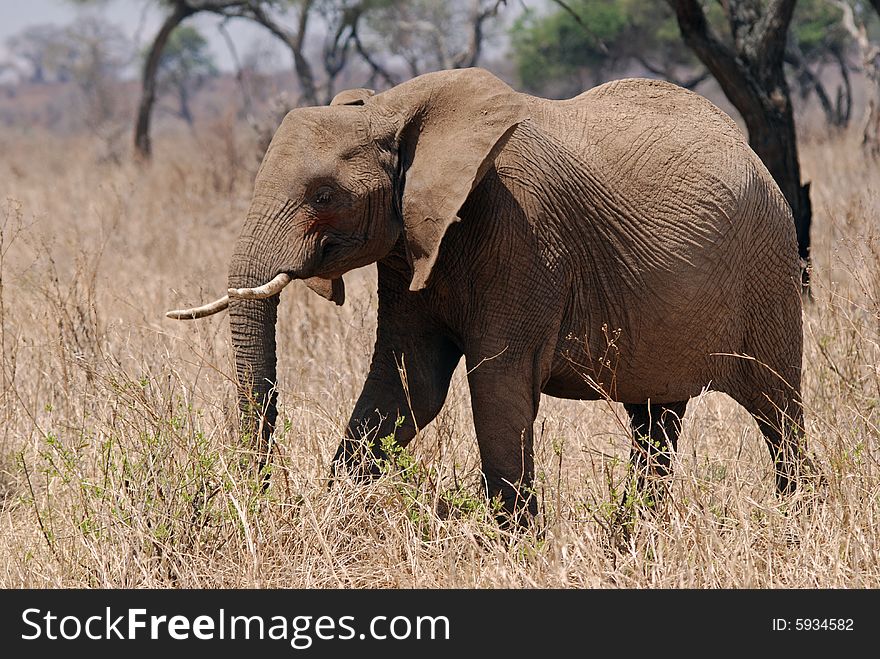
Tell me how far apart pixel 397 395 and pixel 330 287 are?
0.46 meters

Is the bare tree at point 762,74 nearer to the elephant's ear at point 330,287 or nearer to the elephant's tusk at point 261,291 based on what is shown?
the elephant's ear at point 330,287

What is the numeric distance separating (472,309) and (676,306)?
75cm

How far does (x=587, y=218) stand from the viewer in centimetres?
413

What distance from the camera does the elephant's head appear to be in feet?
12.3

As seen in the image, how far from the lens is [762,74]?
299 inches

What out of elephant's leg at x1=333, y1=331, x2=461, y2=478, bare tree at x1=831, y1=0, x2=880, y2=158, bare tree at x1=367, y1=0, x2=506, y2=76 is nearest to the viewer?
elephant's leg at x1=333, y1=331, x2=461, y2=478

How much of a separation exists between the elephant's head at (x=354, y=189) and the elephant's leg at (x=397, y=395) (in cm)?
43

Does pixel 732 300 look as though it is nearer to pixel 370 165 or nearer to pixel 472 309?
pixel 472 309

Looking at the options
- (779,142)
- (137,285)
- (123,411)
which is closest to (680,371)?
(123,411)

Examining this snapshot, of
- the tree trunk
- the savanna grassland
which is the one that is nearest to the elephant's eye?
the savanna grassland

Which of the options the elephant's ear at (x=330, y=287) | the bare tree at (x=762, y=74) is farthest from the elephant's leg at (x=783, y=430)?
the bare tree at (x=762, y=74)

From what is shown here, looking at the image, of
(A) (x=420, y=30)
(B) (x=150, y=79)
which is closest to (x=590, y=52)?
(A) (x=420, y=30)

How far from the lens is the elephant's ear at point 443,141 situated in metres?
3.77

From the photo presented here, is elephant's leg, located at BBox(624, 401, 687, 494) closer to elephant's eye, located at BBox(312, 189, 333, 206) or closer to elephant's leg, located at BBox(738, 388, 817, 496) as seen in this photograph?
elephant's leg, located at BBox(738, 388, 817, 496)
